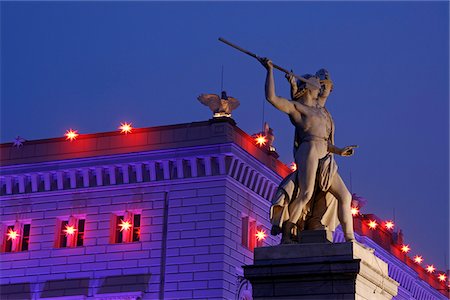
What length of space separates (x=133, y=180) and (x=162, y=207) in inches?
83.4

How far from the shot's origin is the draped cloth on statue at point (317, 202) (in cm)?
1772

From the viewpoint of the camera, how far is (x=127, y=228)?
45.9 m

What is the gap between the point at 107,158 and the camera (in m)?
47.2

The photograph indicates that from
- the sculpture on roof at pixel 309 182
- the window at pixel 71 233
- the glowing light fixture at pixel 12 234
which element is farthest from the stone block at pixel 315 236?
the glowing light fixture at pixel 12 234

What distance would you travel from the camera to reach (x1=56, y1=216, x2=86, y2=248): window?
47.0 metres

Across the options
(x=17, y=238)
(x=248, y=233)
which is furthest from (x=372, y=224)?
(x=17, y=238)

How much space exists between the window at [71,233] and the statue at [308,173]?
30088mm

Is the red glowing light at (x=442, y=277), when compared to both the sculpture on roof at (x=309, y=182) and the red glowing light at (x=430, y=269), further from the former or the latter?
the sculpture on roof at (x=309, y=182)

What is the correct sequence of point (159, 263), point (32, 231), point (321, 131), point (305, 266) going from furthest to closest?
1. point (32, 231)
2. point (159, 263)
3. point (321, 131)
4. point (305, 266)

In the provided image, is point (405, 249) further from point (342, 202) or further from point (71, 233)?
point (342, 202)

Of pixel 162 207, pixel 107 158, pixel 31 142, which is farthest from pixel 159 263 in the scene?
pixel 31 142

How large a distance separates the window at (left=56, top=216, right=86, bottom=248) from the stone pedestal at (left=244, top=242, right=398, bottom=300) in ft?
100

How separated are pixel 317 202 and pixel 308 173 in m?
0.59

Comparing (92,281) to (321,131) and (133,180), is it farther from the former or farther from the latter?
(321,131)
